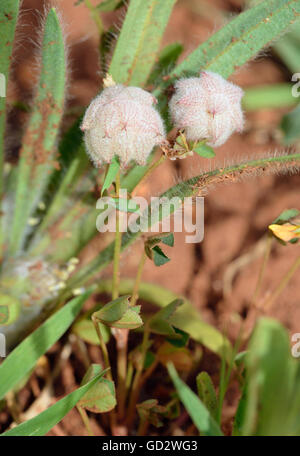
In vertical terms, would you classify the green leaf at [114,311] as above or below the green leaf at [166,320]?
above

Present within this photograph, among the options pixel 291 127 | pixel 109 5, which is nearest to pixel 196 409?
pixel 109 5

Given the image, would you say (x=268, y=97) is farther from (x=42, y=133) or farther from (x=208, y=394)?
(x=208, y=394)

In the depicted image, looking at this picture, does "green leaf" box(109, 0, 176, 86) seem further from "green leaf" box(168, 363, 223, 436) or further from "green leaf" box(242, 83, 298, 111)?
"green leaf" box(242, 83, 298, 111)

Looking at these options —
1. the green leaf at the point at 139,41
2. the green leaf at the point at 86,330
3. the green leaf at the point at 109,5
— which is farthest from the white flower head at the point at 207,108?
the green leaf at the point at 86,330

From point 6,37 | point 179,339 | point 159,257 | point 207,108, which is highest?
point 6,37

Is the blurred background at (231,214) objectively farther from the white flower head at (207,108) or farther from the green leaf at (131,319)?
the green leaf at (131,319)

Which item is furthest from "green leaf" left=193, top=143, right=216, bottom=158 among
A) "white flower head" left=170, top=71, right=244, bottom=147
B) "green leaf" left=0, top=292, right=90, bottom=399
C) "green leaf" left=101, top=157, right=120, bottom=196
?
"green leaf" left=0, top=292, right=90, bottom=399
